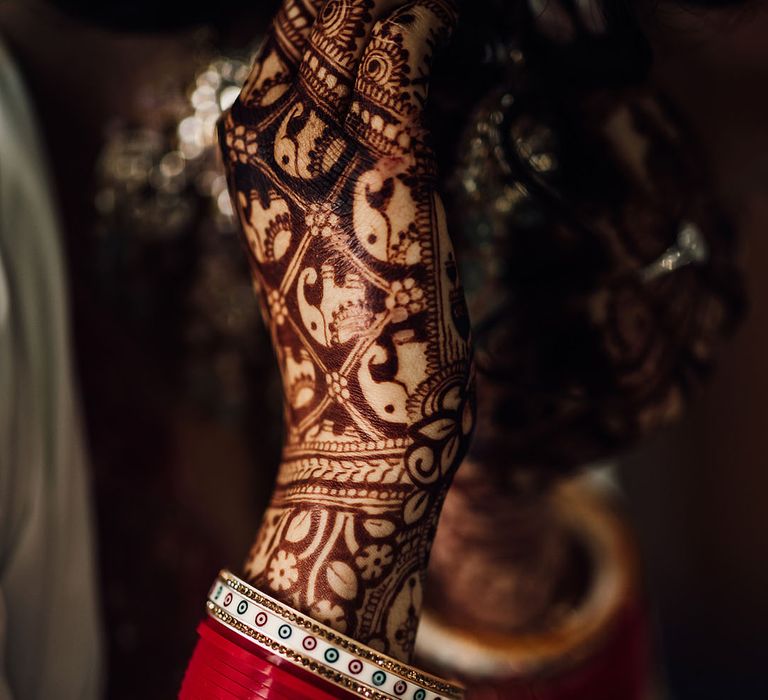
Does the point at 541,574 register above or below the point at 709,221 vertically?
below

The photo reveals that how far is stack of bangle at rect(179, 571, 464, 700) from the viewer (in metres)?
0.31

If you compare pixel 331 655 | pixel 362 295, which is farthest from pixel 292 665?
pixel 362 295

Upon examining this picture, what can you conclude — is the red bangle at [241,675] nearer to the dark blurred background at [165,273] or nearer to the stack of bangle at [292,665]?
the stack of bangle at [292,665]

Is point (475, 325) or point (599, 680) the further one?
point (599, 680)

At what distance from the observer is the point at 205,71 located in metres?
0.52

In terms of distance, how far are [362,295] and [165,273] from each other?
276 millimetres

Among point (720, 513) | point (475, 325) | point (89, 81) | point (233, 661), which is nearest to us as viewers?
point (233, 661)

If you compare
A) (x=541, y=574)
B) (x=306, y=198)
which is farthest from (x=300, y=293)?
(x=541, y=574)

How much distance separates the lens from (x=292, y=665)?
0.32m

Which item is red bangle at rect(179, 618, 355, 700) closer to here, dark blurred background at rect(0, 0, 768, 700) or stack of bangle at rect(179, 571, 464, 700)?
stack of bangle at rect(179, 571, 464, 700)

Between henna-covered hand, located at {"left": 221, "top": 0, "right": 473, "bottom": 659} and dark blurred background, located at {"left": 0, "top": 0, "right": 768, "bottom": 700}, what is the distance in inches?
7.0

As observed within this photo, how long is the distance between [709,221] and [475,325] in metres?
0.17

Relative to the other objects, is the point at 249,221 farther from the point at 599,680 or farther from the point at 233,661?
the point at 599,680

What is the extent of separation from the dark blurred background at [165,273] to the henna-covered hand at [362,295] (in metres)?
0.18
